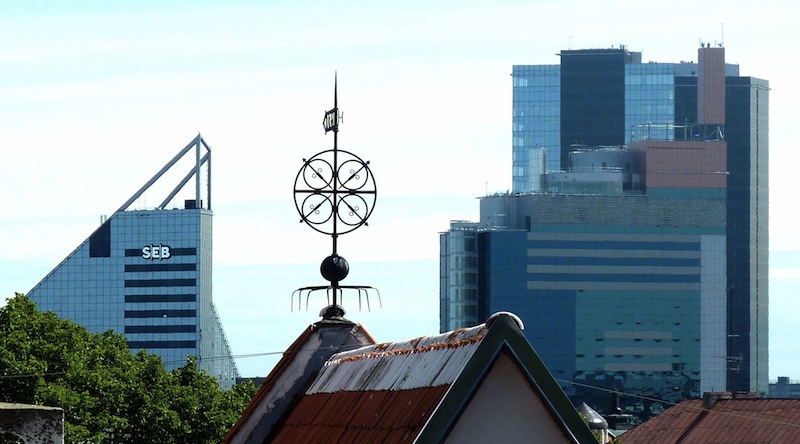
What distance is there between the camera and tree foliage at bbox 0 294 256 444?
61688 mm

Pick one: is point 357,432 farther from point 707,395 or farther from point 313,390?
point 707,395

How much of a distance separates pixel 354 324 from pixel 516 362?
374 cm

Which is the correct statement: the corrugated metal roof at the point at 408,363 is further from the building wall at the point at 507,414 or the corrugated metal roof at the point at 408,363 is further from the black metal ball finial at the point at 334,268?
the black metal ball finial at the point at 334,268

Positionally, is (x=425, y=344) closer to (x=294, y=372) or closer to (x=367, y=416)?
(x=367, y=416)

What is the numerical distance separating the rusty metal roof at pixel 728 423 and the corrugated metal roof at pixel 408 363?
7516 centimetres

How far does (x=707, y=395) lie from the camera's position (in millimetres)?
92375

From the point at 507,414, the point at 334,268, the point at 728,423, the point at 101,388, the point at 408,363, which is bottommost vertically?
the point at 728,423

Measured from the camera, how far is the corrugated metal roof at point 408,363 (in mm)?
6891

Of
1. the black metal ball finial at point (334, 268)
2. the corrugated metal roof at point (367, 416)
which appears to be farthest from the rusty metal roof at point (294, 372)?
the corrugated metal roof at point (367, 416)

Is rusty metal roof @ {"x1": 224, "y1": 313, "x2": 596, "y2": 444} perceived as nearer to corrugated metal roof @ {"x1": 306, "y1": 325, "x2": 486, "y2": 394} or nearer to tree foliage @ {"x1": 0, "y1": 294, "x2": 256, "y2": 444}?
corrugated metal roof @ {"x1": 306, "y1": 325, "x2": 486, "y2": 394}

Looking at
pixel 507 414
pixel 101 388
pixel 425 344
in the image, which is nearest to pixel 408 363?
pixel 425 344

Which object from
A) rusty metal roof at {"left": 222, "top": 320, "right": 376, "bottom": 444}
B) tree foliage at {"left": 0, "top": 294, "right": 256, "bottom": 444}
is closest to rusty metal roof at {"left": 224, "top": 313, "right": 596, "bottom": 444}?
rusty metal roof at {"left": 222, "top": 320, "right": 376, "bottom": 444}

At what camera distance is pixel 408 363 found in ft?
24.7

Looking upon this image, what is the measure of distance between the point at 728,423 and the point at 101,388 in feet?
115
